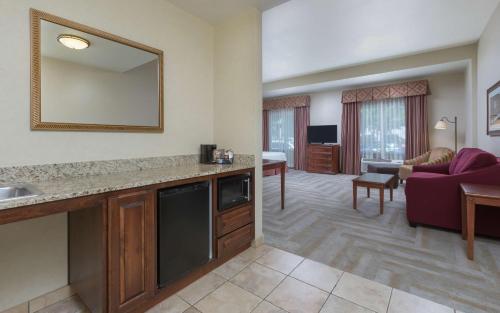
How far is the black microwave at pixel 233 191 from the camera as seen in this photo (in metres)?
2.00

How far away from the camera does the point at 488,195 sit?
6.44 feet

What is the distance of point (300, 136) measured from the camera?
311 inches

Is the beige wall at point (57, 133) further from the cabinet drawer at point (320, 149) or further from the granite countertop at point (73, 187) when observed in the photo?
the cabinet drawer at point (320, 149)

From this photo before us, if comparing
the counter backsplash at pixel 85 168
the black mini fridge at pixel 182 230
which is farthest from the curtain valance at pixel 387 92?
the black mini fridge at pixel 182 230

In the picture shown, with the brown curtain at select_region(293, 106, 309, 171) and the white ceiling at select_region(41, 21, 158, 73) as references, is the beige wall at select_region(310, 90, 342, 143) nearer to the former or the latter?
the brown curtain at select_region(293, 106, 309, 171)

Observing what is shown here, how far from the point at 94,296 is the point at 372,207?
12.0 ft

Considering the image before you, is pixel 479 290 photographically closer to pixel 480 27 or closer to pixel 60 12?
pixel 60 12

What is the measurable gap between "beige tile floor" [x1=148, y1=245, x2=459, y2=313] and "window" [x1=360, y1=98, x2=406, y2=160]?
554 cm

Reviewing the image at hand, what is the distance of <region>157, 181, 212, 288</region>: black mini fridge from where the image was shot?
1559 millimetres

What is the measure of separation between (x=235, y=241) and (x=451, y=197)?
250cm

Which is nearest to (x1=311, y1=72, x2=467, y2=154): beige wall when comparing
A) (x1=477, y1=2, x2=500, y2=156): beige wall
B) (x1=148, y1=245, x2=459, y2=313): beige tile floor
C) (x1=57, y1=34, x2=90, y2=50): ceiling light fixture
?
(x1=477, y1=2, x2=500, y2=156): beige wall

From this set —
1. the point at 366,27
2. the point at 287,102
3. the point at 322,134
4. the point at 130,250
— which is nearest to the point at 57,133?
the point at 130,250

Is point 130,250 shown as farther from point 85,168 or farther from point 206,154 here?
point 206,154

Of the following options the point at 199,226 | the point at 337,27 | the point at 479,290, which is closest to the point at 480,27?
the point at 337,27
